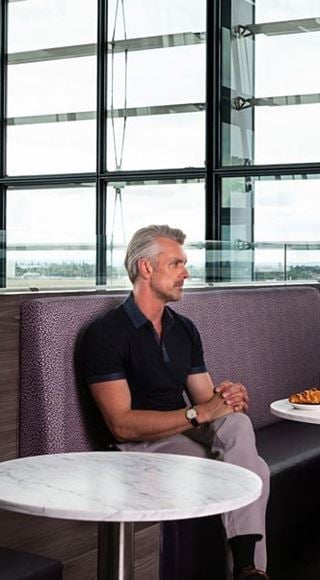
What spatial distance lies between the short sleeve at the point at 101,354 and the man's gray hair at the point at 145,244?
Answer: 26 cm

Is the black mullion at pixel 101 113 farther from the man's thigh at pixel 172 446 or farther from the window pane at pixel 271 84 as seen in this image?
the man's thigh at pixel 172 446

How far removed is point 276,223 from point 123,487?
600cm

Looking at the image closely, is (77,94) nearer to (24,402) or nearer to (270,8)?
(270,8)

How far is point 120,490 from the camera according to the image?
6.31 ft

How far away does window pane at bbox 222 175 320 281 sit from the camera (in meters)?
7.51

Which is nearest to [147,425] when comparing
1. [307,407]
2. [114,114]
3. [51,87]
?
[307,407]

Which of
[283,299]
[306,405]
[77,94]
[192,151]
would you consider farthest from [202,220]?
[306,405]

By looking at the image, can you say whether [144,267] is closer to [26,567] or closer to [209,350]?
[209,350]

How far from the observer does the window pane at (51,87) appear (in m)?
8.59

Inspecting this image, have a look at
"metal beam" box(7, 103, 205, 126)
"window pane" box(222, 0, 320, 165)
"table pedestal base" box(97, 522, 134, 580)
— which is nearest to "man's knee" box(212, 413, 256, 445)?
"table pedestal base" box(97, 522, 134, 580)

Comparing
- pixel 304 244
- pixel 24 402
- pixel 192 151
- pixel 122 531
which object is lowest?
pixel 122 531

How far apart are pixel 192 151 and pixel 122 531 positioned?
20.5ft

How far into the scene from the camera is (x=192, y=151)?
8.07m

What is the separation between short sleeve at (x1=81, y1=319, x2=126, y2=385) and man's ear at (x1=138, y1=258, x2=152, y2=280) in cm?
24
